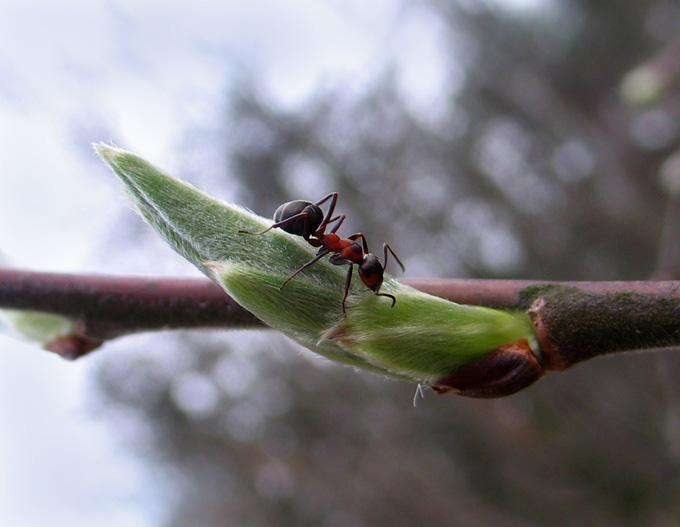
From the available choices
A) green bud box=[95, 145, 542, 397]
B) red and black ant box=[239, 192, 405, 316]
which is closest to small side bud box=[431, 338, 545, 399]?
green bud box=[95, 145, 542, 397]

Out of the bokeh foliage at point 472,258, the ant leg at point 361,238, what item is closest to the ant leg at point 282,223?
the ant leg at point 361,238

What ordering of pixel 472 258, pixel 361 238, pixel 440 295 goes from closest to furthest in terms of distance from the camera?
pixel 440 295, pixel 361 238, pixel 472 258

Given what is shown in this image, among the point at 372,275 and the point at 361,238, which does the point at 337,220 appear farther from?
the point at 372,275

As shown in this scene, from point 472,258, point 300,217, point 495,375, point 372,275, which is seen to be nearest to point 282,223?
point 300,217

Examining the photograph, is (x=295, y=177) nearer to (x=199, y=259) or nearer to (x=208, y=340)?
(x=208, y=340)

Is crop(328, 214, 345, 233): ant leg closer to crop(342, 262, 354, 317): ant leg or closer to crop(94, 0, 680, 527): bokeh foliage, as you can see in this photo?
crop(342, 262, 354, 317): ant leg

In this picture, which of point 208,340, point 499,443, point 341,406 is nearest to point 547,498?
point 499,443

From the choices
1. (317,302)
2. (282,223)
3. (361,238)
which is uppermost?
(361,238)
